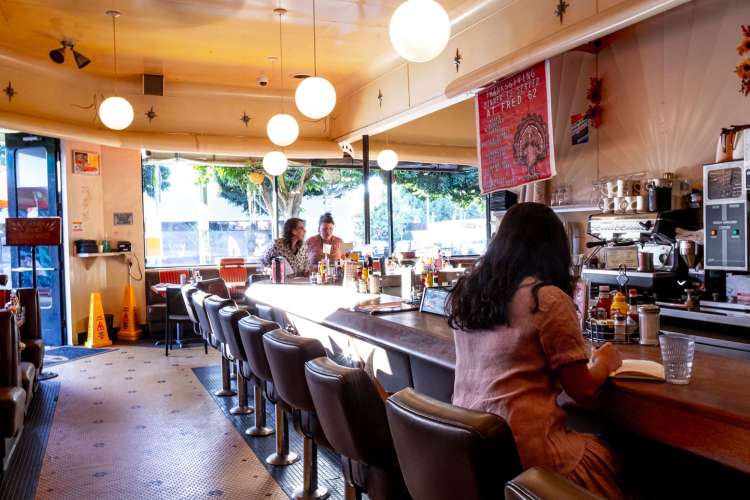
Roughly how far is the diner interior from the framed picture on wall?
0.02 m

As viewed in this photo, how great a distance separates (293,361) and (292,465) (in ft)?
4.74

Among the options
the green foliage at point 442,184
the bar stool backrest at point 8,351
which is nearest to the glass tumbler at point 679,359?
the bar stool backrest at point 8,351

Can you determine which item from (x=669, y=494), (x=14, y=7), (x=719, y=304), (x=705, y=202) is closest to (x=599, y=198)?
(x=705, y=202)

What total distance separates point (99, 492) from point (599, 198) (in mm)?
4276

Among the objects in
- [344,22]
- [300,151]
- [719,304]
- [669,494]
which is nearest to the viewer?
[669,494]

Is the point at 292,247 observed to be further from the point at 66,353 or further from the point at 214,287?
the point at 66,353

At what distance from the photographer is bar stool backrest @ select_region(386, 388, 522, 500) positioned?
1262mm

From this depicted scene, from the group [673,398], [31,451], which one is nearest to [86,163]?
[31,451]

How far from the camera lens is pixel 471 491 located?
1290 millimetres

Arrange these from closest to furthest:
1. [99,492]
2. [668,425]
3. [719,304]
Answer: [668,425] → [99,492] → [719,304]

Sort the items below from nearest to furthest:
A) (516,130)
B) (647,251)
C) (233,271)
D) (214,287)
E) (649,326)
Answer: (649,326) → (647,251) → (516,130) → (214,287) → (233,271)

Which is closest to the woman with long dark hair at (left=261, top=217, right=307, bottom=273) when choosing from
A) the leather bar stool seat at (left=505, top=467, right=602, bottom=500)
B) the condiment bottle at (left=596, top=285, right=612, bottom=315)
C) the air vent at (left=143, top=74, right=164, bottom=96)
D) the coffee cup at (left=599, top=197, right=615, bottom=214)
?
the air vent at (left=143, top=74, right=164, bottom=96)

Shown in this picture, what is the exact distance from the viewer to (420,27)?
3.51 meters

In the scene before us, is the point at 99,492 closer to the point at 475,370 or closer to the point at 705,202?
the point at 475,370
